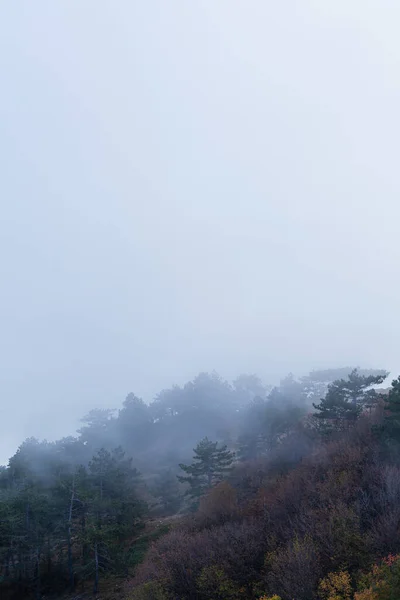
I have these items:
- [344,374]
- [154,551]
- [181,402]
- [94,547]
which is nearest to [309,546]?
[154,551]

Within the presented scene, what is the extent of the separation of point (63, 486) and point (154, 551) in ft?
51.9

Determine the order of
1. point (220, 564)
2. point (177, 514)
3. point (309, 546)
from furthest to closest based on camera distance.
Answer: point (177, 514)
point (220, 564)
point (309, 546)

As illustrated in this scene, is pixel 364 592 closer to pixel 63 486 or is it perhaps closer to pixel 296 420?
pixel 63 486

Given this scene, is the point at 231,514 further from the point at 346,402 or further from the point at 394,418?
the point at 346,402

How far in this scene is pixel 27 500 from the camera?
122 feet

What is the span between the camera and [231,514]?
28500mm

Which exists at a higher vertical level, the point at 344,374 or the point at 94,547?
the point at 344,374

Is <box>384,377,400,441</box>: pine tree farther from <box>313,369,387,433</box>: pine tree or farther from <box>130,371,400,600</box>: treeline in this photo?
<box>313,369,387,433</box>: pine tree

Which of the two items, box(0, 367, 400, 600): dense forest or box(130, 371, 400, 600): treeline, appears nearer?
box(130, 371, 400, 600): treeline

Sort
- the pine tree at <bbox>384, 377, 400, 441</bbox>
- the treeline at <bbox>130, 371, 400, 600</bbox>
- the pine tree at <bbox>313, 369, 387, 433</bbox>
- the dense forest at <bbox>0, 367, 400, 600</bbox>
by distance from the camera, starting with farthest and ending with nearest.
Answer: the pine tree at <bbox>313, 369, 387, 433</bbox> → the pine tree at <bbox>384, 377, 400, 441</bbox> → the dense forest at <bbox>0, 367, 400, 600</bbox> → the treeline at <bbox>130, 371, 400, 600</bbox>

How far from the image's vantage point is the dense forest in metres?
16.2

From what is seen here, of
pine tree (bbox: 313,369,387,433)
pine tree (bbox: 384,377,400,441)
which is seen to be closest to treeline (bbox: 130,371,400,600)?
pine tree (bbox: 384,377,400,441)

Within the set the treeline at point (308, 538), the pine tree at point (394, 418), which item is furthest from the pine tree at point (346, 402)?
the pine tree at point (394, 418)

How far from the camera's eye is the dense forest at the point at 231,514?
1625 centimetres
